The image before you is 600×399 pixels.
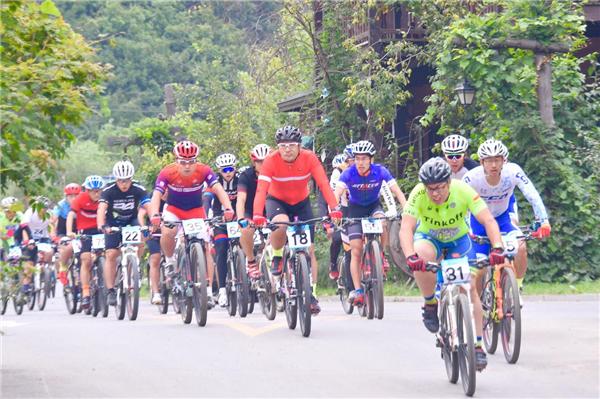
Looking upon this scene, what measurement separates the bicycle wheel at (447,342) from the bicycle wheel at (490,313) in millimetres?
1429

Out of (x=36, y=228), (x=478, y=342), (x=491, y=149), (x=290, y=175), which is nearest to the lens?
(x=478, y=342)

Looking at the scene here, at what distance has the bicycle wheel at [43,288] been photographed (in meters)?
23.6

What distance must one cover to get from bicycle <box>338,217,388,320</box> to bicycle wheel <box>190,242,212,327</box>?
5.94ft

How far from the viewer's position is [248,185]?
16875mm

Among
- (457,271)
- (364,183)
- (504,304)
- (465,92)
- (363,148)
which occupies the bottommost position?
(504,304)

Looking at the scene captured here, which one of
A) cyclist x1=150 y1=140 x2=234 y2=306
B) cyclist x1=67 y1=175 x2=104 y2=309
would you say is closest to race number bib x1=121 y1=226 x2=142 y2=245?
cyclist x1=150 y1=140 x2=234 y2=306

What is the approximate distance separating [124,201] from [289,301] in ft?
14.8

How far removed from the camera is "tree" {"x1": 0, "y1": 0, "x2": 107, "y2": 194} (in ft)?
33.6

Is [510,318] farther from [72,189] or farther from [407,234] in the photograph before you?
[72,189]

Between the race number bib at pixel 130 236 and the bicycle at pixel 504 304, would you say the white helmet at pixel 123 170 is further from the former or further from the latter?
the bicycle at pixel 504 304

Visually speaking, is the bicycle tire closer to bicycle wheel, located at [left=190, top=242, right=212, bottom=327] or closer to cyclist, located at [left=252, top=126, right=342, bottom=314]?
bicycle wheel, located at [left=190, top=242, right=212, bottom=327]

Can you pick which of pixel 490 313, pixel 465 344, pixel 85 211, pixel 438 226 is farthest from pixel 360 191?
pixel 465 344

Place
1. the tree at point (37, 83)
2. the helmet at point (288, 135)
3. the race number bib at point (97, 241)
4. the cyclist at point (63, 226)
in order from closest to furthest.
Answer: the tree at point (37, 83)
the helmet at point (288, 135)
the race number bib at point (97, 241)
the cyclist at point (63, 226)

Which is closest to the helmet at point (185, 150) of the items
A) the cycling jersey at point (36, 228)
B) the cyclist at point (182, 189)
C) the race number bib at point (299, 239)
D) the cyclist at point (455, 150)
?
the cyclist at point (182, 189)
